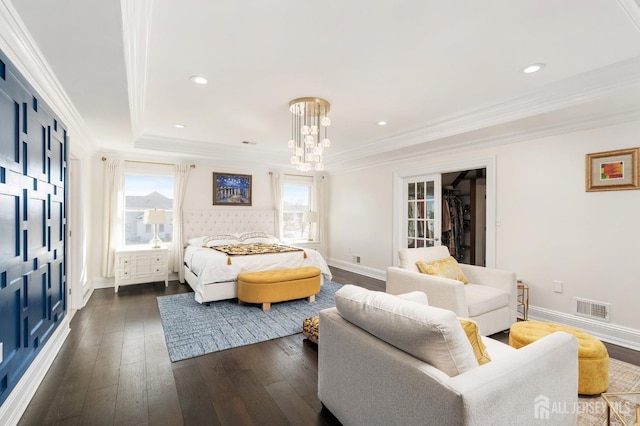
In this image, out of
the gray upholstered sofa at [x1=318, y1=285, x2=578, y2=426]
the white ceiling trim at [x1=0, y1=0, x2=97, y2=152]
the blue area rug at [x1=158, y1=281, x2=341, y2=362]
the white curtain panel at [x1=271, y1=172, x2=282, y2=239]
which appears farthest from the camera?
the white curtain panel at [x1=271, y1=172, x2=282, y2=239]

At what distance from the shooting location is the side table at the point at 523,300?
358 centimetres

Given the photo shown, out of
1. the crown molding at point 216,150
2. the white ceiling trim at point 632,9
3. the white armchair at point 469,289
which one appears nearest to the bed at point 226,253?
the crown molding at point 216,150

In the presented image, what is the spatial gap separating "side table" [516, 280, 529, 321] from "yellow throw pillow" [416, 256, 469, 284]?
695 millimetres

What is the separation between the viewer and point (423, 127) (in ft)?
14.0

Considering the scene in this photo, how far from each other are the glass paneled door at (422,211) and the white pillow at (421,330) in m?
3.77

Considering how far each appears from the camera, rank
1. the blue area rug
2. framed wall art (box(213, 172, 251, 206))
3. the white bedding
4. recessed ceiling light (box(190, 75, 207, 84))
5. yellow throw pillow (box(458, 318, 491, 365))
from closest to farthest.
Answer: yellow throw pillow (box(458, 318, 491, 365))
recessed ceiling light (box(190, 75, 207, 84))
the blue area rug
the white bedding
framed wall art (box(213, 172, 251, 206))

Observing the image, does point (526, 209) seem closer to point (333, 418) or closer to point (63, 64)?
point (333, 418)

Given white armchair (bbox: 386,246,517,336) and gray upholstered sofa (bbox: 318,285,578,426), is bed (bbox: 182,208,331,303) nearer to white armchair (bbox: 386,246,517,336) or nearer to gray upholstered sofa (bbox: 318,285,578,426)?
white armchair (bbox: 386,246,517,336)

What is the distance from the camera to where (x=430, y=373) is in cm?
126

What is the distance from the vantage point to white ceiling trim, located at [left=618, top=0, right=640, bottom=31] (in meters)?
1.78

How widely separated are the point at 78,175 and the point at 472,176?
6465 mm

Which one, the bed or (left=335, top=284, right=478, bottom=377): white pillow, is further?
the bed

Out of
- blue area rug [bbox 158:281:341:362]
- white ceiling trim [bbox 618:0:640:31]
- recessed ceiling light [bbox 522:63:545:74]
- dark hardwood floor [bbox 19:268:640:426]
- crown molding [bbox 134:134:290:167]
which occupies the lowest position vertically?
dark hardwood floor [bbox 19:268:640:426]

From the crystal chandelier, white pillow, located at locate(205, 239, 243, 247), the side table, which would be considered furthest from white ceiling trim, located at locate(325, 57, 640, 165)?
white pillow, located at locate(205, 239, 243, 247)
